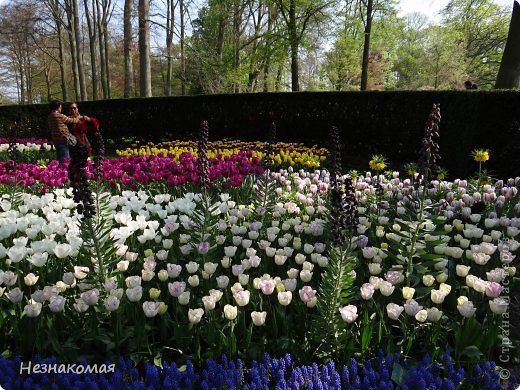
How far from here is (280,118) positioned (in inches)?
493

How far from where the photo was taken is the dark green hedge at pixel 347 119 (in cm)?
796

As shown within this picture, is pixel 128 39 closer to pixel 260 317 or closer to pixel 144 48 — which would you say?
pixel 144 48

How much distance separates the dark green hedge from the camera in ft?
26.1

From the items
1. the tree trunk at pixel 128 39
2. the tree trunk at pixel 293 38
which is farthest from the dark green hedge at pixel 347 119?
the tree trunk at pixel 293 38

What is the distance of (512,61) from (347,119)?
3821 mm

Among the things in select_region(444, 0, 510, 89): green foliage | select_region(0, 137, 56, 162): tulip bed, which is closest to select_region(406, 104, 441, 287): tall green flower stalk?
select_region(0, 137, 56, 162): tulip bed

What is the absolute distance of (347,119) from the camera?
438 inches

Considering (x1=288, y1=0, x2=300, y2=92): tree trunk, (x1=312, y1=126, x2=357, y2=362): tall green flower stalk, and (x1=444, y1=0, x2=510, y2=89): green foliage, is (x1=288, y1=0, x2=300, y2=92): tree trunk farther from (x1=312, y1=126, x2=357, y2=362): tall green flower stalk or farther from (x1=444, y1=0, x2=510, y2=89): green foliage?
(x1=312, y1=126, x2=357, y2=362): tall green flower stalk

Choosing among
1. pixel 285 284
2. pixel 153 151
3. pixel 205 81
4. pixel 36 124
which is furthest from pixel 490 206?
pixel 205 81

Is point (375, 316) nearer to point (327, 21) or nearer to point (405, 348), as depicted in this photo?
point (405, 348)

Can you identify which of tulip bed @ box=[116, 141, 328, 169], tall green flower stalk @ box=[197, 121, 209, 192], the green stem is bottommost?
the green stem

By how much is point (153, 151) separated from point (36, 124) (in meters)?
8.72

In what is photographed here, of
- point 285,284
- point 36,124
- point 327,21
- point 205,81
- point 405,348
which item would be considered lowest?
point 405,348

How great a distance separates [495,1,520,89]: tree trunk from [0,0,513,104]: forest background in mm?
5477
